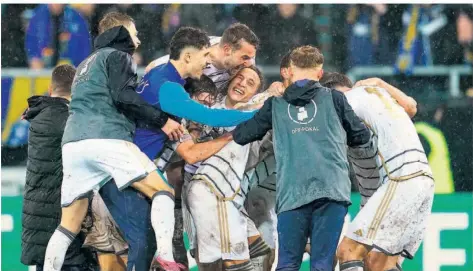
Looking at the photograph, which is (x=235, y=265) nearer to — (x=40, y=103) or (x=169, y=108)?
(x=169, y=108)

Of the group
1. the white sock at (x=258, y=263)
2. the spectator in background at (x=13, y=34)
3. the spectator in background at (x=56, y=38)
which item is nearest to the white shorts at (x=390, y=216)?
the white sock at (x=258, y=263)

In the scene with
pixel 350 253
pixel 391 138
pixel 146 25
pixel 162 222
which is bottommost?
pixel 350 253

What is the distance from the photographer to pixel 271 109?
21.0 feet

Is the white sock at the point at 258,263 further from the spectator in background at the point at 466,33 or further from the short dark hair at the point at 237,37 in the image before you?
the spectator in background at the point at 466,33

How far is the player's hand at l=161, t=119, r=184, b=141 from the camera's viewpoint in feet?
21.6

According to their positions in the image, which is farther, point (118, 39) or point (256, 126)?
point (118, 39)

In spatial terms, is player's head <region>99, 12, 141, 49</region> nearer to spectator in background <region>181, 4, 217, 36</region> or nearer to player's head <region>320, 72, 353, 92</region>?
player's head <region>320, 72, 353, 92</region>

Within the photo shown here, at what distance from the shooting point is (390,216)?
6703 mm

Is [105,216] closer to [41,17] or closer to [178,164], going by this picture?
[178,164]

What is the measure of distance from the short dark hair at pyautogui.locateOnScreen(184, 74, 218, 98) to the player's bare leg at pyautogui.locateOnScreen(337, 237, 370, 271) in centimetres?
129

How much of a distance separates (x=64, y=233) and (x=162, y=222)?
63 centimetres

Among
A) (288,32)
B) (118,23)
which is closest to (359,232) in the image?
(118,23)

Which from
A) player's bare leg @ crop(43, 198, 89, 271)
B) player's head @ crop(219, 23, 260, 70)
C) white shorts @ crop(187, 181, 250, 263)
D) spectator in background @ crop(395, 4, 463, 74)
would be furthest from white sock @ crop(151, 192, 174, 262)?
spectator in background @ crop(395, 4, 463, 74)

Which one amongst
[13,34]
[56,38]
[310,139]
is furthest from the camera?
[13,34]
